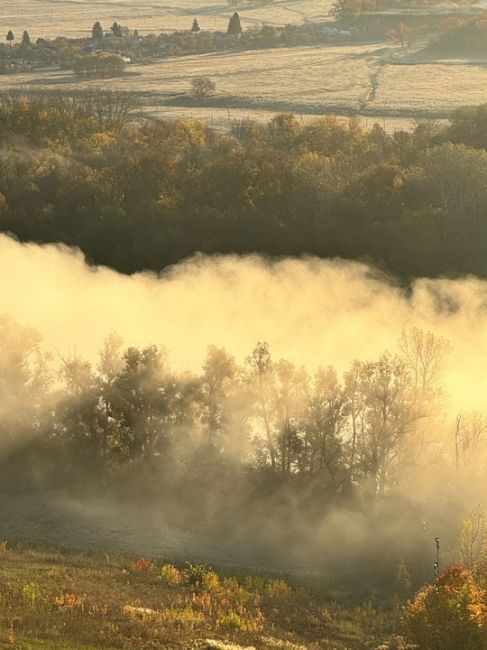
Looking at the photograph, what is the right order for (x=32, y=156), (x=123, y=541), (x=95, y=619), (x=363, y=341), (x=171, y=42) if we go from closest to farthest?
1. (x=95, y=619)
2. (x=123, y=541)
3. (x=363, y=341)
4. (x=32, y=156)
5. (x=171, y=42)

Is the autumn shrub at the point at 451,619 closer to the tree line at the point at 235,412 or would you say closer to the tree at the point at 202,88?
the tree line at the point at 235,412

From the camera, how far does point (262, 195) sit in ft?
242

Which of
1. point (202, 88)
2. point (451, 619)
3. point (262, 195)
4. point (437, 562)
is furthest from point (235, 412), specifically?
point (202, 88)

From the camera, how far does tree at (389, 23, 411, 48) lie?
160m

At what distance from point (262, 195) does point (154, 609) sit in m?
45.7

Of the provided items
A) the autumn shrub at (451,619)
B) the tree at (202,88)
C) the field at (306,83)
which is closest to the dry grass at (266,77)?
the field at (306,83)

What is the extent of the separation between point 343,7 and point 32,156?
383 feet

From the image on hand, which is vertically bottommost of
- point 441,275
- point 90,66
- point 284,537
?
point 284,537

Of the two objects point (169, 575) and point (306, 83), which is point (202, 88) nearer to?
point (306, 83)

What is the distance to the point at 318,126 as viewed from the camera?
3383 inches

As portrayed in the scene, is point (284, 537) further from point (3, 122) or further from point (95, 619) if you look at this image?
point (3, 122)

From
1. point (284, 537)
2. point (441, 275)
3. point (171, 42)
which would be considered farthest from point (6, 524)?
point (171, 42)

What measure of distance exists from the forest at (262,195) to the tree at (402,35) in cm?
7957

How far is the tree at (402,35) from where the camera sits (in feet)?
524
